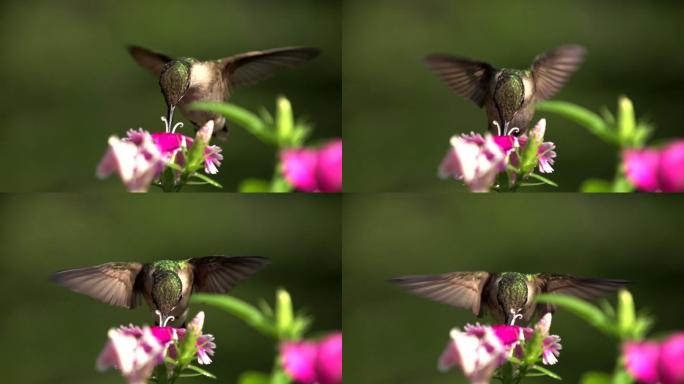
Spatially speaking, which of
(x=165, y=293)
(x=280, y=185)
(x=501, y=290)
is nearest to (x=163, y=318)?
(x=165, y=293)

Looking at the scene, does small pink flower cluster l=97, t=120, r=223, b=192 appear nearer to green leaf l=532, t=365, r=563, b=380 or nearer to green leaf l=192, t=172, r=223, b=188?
green leaf l=192, t=172, r=223, b=188

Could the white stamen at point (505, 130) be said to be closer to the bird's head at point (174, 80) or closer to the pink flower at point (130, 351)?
the bird's head at point (174, 80)

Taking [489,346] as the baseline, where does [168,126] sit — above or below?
above

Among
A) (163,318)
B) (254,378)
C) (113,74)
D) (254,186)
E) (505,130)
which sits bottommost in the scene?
(254,378)

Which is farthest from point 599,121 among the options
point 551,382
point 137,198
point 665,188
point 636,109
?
point 137,198

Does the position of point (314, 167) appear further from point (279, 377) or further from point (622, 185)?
point (622, 185)

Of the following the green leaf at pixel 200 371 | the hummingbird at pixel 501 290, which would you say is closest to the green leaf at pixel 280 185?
the hummingbird at pixel 501 290
